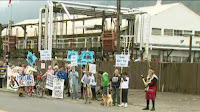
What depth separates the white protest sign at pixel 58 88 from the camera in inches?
776

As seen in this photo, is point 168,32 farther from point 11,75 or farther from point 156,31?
point 11,75

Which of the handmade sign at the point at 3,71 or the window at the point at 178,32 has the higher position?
the window at the point at 178,32

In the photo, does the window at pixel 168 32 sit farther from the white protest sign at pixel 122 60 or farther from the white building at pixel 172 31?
the white protest sign at pixel 122 60

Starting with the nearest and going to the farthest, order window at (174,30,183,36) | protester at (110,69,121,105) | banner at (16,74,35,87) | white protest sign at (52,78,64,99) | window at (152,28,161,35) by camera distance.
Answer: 1. protester at (110,69,121,105)
2. white protest sign at (52,78,64,99)
3. banner at (16,74,35,87)
4. window at (152,28,161,35)
5. window at (174,30,183,36)

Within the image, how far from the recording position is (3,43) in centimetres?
3741

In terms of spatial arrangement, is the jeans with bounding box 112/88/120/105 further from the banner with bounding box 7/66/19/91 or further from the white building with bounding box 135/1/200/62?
the white building with bounding box 135/1/200/62

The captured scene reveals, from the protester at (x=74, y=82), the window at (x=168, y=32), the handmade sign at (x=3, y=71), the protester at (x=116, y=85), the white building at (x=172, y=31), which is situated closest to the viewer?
the protester at (x=116, y=85)

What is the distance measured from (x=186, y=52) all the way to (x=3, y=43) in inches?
791

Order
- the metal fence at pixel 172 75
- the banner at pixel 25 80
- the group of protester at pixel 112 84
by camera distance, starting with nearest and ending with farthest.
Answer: the group of protester at pixel 112 84, the banner at pixel 25 80, the metal fence at pixel 172 75

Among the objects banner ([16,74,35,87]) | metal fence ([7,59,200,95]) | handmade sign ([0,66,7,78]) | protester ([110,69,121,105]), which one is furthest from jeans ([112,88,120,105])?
handmade sign ([0,66,7,78])

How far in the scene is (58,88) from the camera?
19.9m

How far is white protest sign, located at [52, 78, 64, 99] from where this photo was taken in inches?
776

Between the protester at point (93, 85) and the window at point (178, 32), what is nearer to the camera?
the protester at point (93, 85)

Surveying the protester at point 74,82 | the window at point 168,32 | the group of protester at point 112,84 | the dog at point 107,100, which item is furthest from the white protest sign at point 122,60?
the window at point 168,32
